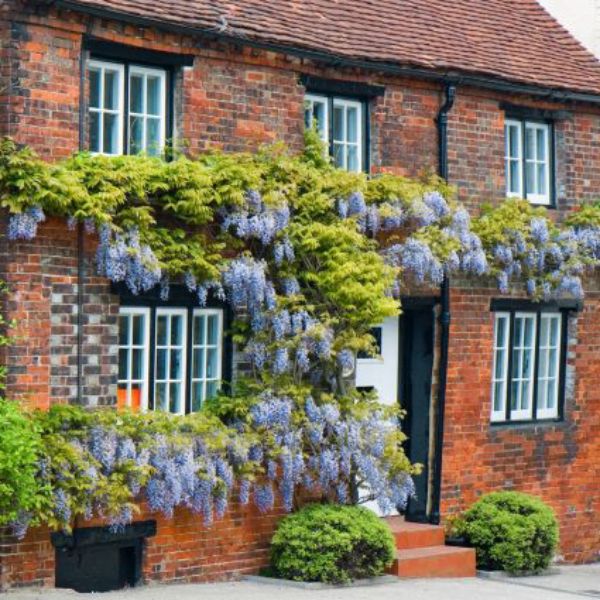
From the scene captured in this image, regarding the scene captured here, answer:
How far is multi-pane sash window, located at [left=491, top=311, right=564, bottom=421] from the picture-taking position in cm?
2284

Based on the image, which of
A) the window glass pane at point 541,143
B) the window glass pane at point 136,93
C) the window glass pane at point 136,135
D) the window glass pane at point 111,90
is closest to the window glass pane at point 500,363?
the window glass pane at point 541,143

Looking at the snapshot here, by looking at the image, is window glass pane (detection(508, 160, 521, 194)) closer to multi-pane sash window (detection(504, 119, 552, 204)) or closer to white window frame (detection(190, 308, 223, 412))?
multi-pane sash window (detection(504, 119, 552, 204))

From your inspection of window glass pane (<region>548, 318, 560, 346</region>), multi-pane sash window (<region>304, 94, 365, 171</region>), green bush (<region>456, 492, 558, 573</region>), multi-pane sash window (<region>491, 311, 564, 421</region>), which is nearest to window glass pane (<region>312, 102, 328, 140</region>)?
multi-pane sash window (<region>304, 94, 365, 171</region>)

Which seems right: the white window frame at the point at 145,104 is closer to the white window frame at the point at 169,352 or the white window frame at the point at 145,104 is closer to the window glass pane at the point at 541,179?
the white window frame at the point at 169,352

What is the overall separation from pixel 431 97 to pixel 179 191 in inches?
186

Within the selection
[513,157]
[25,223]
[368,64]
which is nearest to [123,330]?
[25,223]

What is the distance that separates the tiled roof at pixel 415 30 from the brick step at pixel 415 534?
212 inches

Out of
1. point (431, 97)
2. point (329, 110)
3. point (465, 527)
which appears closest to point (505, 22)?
point (431, 97)

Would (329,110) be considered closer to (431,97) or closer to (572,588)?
(431,97)

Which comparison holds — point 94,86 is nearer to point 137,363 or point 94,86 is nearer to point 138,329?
point 138,329

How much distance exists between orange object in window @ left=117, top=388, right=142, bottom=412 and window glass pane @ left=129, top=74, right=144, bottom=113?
286 centimetres

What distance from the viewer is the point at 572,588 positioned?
2066 cm

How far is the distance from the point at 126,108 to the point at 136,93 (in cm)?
26

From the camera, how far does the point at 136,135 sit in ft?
61.1
